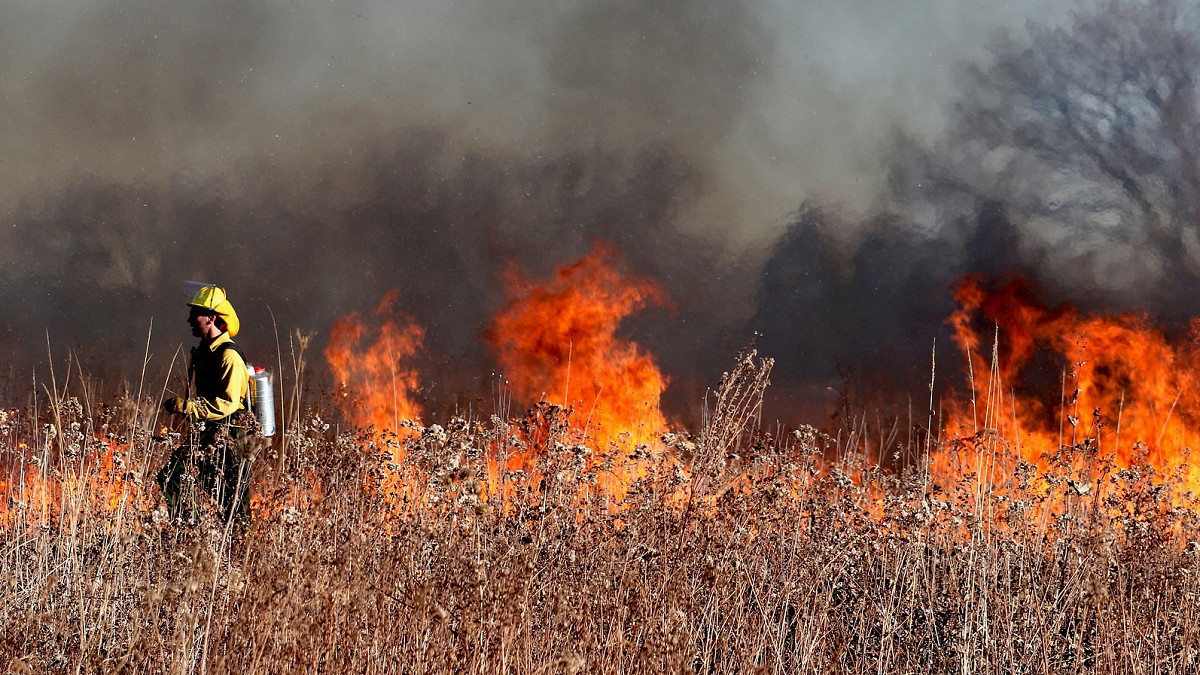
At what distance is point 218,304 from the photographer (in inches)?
226

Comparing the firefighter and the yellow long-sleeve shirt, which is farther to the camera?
the yellow long-sleeve shirt

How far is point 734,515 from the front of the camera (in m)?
4.01

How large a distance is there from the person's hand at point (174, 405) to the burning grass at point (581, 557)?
1.16 ft

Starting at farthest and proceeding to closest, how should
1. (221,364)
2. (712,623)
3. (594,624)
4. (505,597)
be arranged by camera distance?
(221,364) < (712,623) < (594,624) < (505,597)

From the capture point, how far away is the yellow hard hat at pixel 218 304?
570cm

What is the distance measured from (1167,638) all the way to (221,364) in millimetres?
4844

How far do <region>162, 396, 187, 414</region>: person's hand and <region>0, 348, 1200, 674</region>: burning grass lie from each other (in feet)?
1.16

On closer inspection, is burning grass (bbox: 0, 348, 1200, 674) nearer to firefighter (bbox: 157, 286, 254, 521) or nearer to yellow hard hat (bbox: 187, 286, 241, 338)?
firefighter (bbox: 157, 286, 254, 521)

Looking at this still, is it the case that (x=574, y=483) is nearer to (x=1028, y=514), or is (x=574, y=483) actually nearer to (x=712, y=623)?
(x=712, y=623)

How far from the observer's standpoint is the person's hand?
191 inches

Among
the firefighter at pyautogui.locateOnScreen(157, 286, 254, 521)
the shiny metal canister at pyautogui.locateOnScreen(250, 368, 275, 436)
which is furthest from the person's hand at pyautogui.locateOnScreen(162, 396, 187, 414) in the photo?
the shiny metal canister at pyautogui.locateOnScreen(250, 368, 275, 436)

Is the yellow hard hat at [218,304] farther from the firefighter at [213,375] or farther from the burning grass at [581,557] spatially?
the burning grass at [581,557]

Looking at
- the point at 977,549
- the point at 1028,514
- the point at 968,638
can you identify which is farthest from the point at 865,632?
the point at 1028,514

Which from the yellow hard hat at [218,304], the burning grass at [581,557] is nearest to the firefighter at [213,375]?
the yellow hard hat at [218,304]
